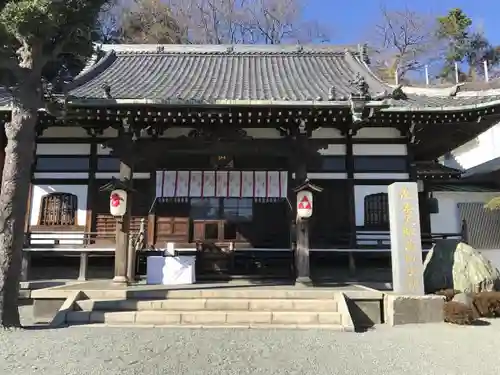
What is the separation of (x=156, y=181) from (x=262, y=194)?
2967mm

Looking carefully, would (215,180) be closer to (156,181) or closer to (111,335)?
(156,181)

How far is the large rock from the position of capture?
31.1 ft

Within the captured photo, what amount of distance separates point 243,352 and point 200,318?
6.41 ft

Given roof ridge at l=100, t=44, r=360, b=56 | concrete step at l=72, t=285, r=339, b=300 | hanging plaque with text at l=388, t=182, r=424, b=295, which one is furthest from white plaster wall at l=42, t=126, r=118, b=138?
hanging plaque with text at l=388, t=182, r=424, b=295

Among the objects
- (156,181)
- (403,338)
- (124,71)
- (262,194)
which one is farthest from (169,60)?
(403,338)

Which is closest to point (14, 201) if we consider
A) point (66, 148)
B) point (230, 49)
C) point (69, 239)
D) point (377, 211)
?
point (69, 239)

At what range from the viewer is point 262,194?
11.5 m

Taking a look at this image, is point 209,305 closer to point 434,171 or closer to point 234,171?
point 234,171

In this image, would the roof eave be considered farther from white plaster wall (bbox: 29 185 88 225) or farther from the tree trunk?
white plaster wall (bbox: 29 185 88 225)

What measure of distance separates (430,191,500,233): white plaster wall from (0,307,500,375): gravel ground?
10089 millimetres

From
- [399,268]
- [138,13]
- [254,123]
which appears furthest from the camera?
[138,13]

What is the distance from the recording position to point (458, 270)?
9750 mm

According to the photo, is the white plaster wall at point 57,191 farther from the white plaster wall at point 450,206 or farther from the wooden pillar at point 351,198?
the white plaster wall at point 450,206

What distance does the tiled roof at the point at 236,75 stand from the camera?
11.0 meters
